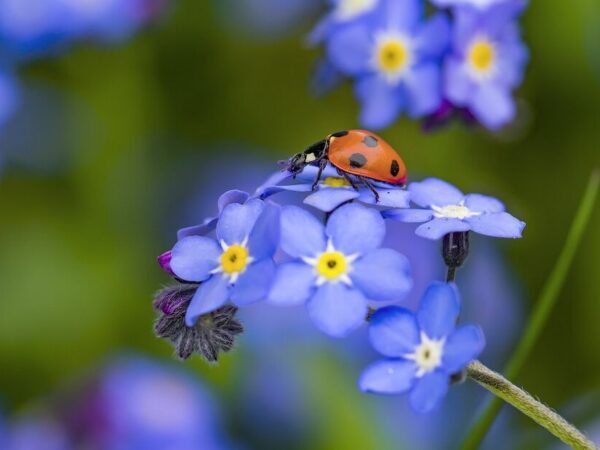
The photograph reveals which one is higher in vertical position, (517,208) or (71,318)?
(517,208)

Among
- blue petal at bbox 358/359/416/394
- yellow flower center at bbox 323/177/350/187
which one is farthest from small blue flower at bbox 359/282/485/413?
yellow flower center at bbox 323/177/350/187

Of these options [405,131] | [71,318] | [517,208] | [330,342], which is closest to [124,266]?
[71,318]

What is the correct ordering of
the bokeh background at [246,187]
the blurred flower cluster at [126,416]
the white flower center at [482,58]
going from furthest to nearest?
1. the bokeh background at [246,187]
2. the white flower center at [482,58]
3. the blurred flower cluster at [126,416]

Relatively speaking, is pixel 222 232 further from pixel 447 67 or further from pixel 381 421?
pixel 381 421

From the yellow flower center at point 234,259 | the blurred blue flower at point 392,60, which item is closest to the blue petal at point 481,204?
the yellow flower center at point 234,259

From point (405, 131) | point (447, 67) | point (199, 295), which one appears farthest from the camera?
point (405, 131)

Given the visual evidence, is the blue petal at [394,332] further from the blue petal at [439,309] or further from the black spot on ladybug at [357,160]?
the black spot on ladybug at [357,160]
